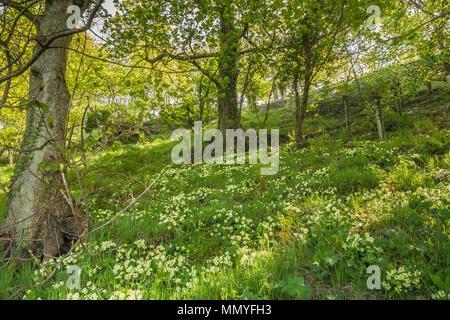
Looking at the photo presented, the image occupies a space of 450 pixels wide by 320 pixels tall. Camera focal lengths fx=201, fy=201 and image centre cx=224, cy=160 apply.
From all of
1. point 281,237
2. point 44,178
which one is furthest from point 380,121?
point 44,178

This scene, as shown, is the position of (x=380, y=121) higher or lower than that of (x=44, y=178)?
higher

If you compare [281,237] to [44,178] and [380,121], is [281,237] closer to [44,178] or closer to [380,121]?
[44,178]

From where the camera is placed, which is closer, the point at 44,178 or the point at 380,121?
the point at 44,178

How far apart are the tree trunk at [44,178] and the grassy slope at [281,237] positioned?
42 cm

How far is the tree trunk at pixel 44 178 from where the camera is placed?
2.93 metres

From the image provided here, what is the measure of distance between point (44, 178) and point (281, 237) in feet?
11.6

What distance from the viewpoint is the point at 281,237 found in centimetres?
285

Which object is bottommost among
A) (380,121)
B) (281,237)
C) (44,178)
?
(281,237)

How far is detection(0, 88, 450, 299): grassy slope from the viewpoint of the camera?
1911mm

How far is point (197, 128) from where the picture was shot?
7566mm

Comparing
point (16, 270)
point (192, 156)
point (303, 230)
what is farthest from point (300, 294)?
point (192, 156)

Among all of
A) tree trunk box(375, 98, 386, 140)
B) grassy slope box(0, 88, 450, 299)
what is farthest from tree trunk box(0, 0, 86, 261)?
tree trunk box(375, 98, 386, 140)

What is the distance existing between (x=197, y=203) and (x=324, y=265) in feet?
9.20
